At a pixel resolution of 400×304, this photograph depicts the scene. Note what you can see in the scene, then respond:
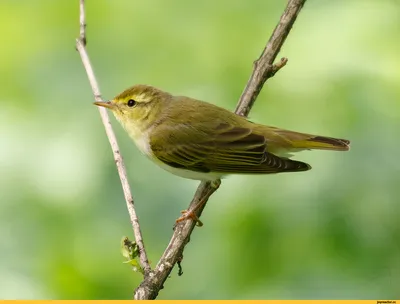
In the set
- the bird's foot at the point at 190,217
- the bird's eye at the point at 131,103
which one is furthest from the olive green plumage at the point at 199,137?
the bird's foot at the point at 190,217

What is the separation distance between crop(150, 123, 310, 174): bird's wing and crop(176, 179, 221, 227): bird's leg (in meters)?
0.10

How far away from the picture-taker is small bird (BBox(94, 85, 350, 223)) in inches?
162

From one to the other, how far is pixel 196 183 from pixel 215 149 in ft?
1.09

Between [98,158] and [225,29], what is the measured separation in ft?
4.49

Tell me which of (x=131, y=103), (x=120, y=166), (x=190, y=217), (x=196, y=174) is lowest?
(x=190, y=217)

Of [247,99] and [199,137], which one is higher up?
[247,99]

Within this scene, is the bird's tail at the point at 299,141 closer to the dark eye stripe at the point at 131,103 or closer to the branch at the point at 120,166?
the dark eye stripe at the point at 131,103

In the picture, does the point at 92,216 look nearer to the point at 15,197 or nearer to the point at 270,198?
the point at 15,197

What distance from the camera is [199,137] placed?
13.8ft

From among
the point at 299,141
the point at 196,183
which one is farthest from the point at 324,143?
the point at 196,183

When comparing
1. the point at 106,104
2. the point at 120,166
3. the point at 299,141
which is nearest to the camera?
the point at 120,166

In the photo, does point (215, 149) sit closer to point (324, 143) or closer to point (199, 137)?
point (199, 137)

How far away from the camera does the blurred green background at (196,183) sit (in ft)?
13.6

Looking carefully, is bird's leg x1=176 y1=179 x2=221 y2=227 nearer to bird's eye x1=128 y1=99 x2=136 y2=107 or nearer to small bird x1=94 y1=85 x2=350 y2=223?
small bird x1=94 y1=85 x2=350 y2=223
